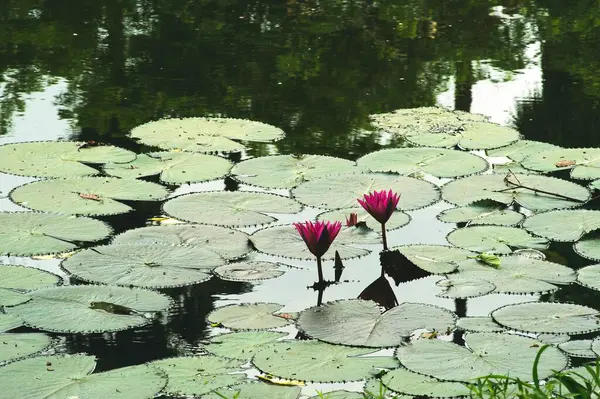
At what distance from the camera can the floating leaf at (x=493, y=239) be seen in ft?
13.6

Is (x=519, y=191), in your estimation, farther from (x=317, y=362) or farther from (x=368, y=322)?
(x=317, y=362)

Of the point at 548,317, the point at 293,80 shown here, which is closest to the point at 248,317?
the point at 548,317

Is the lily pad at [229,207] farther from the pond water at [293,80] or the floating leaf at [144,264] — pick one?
the floating leaf at [144,264]

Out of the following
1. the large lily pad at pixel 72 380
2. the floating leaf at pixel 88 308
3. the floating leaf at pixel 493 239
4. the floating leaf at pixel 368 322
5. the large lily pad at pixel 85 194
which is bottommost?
the large lily pad at pixel 72 380

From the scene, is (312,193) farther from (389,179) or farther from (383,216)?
(383,216)

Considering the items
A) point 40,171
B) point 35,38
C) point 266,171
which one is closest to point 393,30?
point 35,38

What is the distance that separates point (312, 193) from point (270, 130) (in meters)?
0.98

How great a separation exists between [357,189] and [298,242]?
25.6 inches

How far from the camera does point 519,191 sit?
471cm

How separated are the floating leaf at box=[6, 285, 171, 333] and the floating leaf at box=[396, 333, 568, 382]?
876 mm

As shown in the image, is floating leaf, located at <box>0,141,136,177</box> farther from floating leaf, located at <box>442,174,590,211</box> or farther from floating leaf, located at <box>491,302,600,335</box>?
floating leaf, located at <box>491,302,600,335</box>

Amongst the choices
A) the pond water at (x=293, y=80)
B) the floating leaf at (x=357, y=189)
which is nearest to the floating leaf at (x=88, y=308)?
the pond water at (x=293, y=80)

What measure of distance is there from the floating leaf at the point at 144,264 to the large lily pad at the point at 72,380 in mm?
617

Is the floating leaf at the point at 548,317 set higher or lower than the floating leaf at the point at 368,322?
higher
